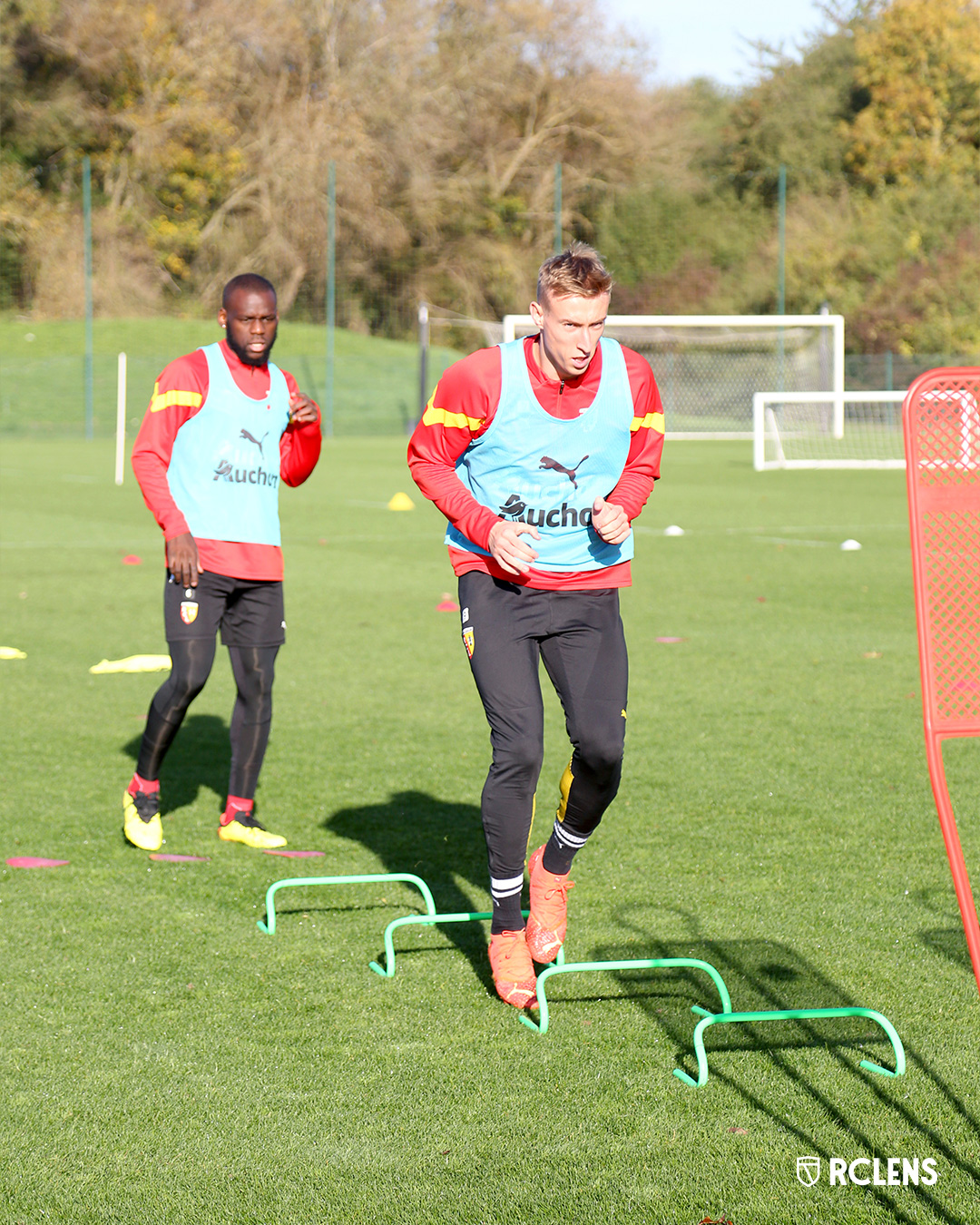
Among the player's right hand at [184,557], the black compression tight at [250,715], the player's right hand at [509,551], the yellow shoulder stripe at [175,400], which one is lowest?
the black compression tight at [250,715]

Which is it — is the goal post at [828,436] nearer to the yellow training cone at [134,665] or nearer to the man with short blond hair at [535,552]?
the yellow training cone at [134,665]

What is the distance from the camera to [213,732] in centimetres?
795

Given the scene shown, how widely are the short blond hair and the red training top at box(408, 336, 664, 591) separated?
0.27 m

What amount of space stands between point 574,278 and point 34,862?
2912 millimetres

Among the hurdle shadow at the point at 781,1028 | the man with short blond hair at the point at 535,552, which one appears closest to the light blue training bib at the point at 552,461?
the man with short blond hair at the point at 535,552

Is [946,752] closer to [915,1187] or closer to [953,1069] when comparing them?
[953,1069]

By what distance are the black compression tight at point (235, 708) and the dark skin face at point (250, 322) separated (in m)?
1.09

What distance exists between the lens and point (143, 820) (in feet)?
18.9

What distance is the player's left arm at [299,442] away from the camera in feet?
19.3

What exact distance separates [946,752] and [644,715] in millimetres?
1625

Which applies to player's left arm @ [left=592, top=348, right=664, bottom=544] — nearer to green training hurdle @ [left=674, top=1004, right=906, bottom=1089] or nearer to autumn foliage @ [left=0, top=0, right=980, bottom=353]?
green training hurdle @ [left=674, top=1004, right=906, bottom=1089]

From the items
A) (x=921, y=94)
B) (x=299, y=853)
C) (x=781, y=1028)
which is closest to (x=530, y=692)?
(x=781, y=1028)

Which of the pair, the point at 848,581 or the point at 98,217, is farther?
the point at 98,217

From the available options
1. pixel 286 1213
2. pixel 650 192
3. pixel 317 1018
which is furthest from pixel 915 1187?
pixel 650 192
